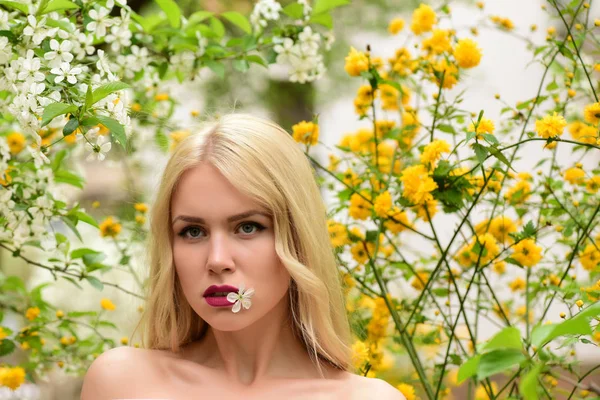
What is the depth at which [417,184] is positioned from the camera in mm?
1803

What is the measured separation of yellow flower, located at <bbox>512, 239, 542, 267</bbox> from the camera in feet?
6.09

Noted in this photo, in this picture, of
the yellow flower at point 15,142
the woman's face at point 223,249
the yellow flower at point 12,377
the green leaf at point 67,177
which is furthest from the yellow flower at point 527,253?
the yellow flower at point 15,142

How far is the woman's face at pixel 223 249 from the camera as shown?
4.98 ft

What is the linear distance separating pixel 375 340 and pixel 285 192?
68 cm

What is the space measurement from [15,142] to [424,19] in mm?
1163

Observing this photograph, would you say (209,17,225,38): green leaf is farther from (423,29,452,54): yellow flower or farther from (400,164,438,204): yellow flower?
(400,164,438,204): yellow flower

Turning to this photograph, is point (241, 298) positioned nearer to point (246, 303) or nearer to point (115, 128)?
point (246, 303)

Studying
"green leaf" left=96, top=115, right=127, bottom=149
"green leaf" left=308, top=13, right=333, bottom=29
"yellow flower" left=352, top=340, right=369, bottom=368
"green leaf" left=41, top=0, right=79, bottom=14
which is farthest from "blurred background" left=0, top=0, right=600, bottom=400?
"green leaf" left=96, top=115, right=127, bottom=149

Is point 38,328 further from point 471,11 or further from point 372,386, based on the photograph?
point 471,11

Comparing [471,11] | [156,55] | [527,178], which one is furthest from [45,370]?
[471,11]

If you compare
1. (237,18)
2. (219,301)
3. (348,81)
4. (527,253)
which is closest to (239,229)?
(219,301)

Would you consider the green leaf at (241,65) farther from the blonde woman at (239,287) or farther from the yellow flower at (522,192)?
the yellow flower at (522,192)

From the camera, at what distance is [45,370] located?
2.33 metres

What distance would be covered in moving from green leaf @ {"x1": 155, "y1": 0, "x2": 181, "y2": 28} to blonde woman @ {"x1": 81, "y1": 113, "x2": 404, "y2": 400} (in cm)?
49
